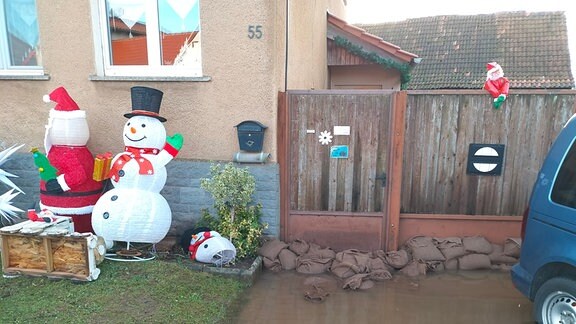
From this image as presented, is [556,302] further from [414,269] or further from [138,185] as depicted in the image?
[138,185]

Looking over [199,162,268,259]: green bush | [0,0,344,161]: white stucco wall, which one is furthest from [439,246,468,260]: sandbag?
[0,0,344,161]: white stucco wall

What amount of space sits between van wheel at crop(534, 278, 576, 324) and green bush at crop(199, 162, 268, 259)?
2.84 m

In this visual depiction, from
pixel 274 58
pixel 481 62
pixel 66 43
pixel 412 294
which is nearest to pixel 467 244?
pixel 412 294

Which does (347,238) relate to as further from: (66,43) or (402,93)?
(66,43)

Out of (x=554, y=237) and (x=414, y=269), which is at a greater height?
(x=554, y=237)

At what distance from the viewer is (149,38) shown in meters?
4.93

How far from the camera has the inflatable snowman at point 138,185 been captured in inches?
162

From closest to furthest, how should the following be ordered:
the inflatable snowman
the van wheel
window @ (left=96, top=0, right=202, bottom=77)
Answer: the van wheel → the inflatable snowman → window @ (left=96, top=0, right=202, bottom=77)

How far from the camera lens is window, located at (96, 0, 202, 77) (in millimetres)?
4867

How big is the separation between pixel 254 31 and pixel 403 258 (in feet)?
10.8

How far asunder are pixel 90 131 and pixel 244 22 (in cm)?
255

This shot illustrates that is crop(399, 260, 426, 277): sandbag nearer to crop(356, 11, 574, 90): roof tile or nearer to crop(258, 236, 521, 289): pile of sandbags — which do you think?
crop(258, 236, 521, 289): pile of sandbags

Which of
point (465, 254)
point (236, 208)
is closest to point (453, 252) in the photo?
point (465, 254)

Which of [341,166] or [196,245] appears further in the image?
[341,166]
